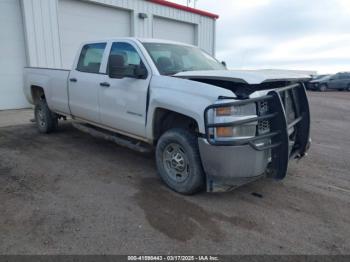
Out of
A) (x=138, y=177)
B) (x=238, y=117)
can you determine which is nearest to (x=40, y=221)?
(x=138, y=177)

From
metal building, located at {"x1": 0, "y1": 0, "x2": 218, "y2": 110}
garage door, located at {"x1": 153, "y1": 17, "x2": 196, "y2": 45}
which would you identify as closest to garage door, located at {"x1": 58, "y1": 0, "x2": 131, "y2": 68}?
metal building, located at {"x1": 0, "y1": 0, "x2": 218, "y2": 110}

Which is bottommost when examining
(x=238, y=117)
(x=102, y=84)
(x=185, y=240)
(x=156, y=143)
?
(x=185, y=240)

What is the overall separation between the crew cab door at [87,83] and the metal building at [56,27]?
6.21 metres

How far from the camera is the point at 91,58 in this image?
544cm

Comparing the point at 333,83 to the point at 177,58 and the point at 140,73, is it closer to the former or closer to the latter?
the point at 177,58

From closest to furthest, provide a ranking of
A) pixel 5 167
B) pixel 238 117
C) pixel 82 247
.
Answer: pixel 82 247
pixel 238 117
pixel 5 167

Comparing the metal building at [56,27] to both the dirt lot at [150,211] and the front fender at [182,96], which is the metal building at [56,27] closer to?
the dirt lot at [150,211]

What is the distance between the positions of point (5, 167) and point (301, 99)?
15.5ft

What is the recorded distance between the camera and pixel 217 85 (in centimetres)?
360

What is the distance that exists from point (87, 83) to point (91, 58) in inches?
21.1

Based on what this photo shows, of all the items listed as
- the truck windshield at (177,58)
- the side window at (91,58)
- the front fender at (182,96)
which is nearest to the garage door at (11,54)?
the side window at (91,58)

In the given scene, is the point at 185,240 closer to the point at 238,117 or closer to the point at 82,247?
the point at 82,247

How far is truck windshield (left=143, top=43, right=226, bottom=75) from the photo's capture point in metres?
4.33

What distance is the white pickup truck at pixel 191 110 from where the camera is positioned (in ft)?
10.8
